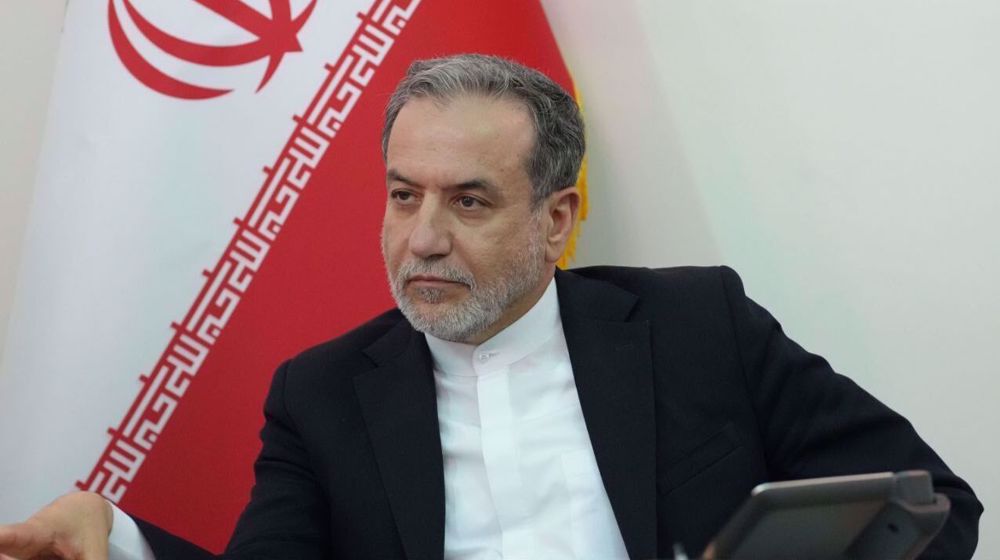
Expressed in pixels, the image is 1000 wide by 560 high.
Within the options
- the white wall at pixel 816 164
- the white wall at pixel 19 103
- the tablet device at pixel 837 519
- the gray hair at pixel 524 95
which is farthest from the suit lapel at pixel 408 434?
the white wall at pixel 19 103

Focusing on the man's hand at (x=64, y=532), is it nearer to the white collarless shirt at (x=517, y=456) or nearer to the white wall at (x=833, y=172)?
the white collarless shirt at (x=517, y=456)

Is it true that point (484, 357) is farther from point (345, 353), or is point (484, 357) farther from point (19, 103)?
point (19, 103)

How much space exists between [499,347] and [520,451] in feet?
0.64

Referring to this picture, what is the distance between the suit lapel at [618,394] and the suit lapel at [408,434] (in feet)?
0.85

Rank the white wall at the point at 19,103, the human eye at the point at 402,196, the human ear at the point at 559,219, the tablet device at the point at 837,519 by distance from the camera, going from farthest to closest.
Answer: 1. the white wall at the point at 19,103
2. the human ear at the point at 559,219
3. the human eye at the point at 402,196
4. the tablet device at the point at 837,519

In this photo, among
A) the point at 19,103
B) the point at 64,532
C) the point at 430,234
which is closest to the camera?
the point at 64,532

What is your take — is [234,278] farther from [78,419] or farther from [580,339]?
[580,339]

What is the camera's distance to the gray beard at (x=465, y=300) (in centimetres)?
199

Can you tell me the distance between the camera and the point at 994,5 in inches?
106

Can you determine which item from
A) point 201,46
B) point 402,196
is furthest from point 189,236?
point 402,196

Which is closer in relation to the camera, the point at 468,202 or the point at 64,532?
the point at 64,532

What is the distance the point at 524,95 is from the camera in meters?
2.10

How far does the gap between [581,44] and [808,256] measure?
2.69 ft

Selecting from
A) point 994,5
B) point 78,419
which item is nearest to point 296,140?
point 78,419
